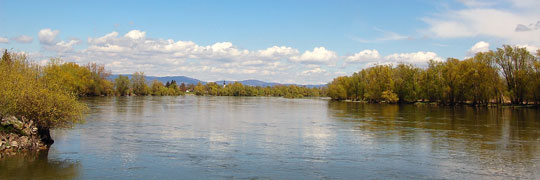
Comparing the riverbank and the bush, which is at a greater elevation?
the bush

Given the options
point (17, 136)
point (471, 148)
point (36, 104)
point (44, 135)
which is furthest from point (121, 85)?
point (471, 148)

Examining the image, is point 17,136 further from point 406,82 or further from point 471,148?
point 406,82

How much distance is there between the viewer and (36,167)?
17.1 m

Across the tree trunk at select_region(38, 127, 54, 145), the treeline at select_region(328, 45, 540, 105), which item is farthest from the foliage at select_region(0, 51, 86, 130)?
the treeline at select_region(328, 45, 540, 105)

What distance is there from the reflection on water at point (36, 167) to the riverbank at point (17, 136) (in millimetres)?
895

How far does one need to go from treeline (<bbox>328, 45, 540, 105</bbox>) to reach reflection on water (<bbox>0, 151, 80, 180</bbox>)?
243 feet

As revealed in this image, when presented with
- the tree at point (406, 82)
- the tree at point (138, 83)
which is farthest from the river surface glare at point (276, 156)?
the tree at point (138, 83)

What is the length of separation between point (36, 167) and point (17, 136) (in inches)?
163

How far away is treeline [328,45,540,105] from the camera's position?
72.1 meters

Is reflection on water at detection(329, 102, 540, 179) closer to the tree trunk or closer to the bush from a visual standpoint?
the bush

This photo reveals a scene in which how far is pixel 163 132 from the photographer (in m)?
29.3

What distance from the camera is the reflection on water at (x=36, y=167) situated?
1575 cm

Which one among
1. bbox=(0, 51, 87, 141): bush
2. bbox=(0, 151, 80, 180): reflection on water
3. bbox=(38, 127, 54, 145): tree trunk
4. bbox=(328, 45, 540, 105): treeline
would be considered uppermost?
bbox=(328, 45, 540, 105): treeline

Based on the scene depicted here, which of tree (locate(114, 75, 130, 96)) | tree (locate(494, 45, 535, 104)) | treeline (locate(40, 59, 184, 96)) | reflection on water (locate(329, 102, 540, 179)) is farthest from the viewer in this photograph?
tree (locate(114, 75, 130, 96))
